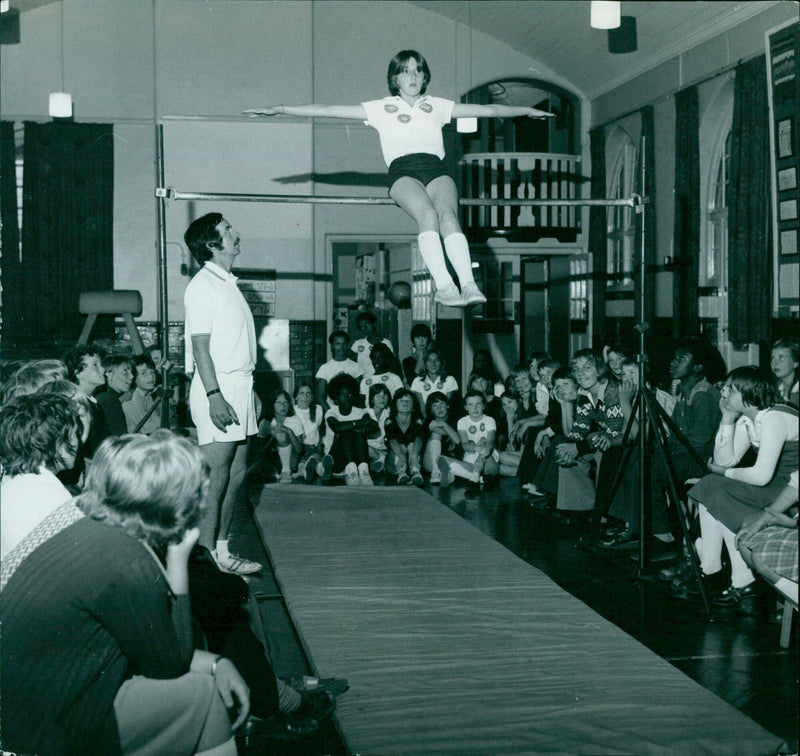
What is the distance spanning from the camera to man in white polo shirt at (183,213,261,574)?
3.96m

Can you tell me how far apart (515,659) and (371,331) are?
20.3 feet

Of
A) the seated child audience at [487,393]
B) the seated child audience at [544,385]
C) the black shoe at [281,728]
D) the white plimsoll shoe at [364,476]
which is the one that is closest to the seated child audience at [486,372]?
→ the seated child audience at [487,393]

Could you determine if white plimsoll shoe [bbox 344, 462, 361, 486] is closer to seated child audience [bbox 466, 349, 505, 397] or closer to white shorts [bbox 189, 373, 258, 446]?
seated child audience [bbox 466, 349, 505, 397]

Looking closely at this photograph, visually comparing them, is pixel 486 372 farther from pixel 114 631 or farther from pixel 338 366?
pixel 114 631

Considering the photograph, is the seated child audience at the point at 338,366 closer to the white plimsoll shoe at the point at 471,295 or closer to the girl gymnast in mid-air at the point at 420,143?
the girl gymnast in mid-air at the point at 420,143

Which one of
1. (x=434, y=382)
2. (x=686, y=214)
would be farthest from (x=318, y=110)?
(x=686, y=214)

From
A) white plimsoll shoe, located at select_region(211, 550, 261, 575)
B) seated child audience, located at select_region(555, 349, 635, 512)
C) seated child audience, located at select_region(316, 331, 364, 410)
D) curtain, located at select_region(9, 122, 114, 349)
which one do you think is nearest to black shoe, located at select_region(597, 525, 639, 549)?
seated child audience, located at select_region(555, 349, 635, 512)

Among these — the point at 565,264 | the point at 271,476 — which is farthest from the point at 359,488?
the point at 565,264

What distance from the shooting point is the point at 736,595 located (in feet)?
13.1

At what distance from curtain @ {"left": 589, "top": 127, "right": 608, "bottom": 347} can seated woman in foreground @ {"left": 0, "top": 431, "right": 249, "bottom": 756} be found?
8270mm

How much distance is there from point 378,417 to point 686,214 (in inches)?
129

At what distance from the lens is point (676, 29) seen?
8.29 meters

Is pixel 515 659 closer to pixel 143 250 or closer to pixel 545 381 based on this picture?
pixel 545 381

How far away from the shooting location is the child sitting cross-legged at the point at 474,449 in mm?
7086
